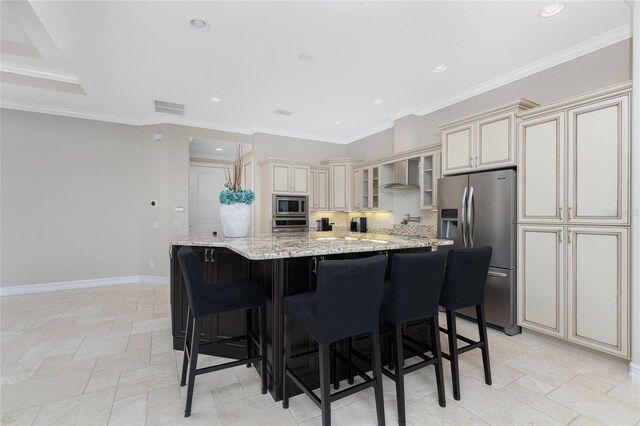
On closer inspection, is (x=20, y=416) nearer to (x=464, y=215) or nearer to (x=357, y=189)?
(x=464, y=215)

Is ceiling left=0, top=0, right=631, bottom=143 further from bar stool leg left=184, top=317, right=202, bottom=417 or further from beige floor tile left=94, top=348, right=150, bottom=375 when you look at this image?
beige floor tile left=94, top=348, right=150, bottom=375

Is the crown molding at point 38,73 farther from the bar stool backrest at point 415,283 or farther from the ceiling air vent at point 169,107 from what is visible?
the bar stool backrest at point 415,283

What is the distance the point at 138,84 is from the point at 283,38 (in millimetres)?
2273

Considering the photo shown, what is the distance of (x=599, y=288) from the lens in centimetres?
249

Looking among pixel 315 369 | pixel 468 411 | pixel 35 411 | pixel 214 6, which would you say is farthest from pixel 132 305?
pixel 468 411

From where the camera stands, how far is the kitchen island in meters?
1.90

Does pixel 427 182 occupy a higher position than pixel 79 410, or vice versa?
pixel 427 182

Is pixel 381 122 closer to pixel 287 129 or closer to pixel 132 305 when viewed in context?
pixel 287 129

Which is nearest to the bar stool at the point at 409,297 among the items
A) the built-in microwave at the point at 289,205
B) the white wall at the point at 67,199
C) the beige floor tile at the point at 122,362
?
the beige floor tile at the point at 122,362

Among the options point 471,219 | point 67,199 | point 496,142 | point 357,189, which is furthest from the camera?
point 357,189

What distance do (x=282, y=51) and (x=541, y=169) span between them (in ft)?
9.30

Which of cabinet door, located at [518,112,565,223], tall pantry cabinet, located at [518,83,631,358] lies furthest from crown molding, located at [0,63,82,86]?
tall pantry cabinet, located at [518,83,631,358]

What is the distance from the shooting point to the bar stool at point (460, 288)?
2.01 meters

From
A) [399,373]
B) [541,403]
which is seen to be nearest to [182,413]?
[399,373]
